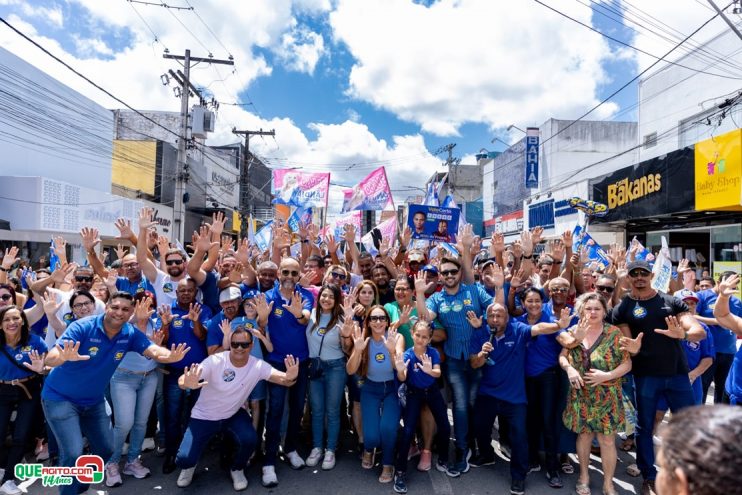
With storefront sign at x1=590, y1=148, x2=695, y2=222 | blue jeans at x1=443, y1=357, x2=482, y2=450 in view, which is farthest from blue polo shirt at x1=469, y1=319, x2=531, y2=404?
storefront sign at x1=590, y1=148, x2=695, y2=222

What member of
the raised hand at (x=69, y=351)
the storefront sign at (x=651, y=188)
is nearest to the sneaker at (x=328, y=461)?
the raised hand at (x=69, y=351)

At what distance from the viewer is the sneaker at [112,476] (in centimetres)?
389

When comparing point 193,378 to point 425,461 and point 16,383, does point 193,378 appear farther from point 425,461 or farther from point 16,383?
point 425,461

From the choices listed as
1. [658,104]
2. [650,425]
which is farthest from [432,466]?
[658,104]

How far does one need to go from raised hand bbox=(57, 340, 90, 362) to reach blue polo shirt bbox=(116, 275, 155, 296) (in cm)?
159

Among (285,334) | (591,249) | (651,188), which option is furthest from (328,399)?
(651,188)

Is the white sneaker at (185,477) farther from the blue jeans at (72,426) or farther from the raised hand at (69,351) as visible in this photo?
the raised hand at (69,351)

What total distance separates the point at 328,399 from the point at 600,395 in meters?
2.60

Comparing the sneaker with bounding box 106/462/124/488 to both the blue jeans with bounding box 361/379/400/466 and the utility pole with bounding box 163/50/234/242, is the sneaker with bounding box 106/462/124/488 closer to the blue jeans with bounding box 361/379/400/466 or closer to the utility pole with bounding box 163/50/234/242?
the blue jeans with bounding box 361/379/400/466

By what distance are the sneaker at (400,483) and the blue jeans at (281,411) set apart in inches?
44.5

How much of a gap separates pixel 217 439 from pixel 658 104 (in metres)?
18.1

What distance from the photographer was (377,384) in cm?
427

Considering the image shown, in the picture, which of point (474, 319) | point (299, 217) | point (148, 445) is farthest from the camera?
point (299, 217)

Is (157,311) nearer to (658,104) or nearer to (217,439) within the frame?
(217,439)
